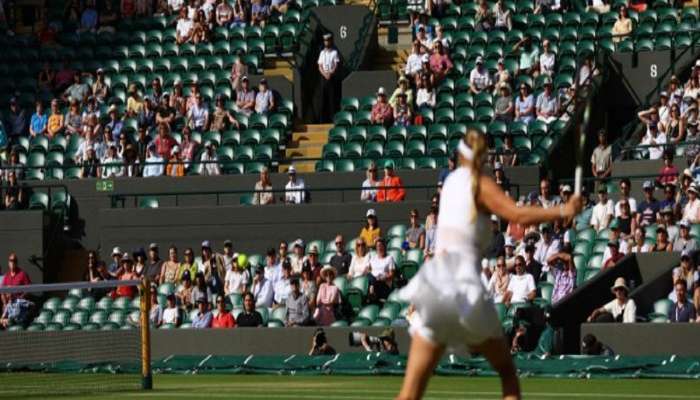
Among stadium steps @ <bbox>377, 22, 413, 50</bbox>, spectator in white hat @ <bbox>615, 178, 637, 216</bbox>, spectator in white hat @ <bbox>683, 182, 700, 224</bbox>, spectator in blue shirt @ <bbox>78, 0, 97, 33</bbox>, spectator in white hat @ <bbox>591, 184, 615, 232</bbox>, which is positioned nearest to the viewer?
spectator in white hat @ <bbox>683, 182, 700, 224</bbox>

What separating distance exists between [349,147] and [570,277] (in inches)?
287

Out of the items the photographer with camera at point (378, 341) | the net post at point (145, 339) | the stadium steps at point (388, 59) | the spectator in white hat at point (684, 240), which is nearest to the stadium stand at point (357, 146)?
the spectator in white hat at point (684, 240)

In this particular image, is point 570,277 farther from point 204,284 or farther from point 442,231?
point 442,231

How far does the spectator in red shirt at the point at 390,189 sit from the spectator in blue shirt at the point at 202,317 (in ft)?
11.7

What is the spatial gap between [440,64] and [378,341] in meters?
8.75

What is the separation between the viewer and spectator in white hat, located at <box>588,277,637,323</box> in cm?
2031

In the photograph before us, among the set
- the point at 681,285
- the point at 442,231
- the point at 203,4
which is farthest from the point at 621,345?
the point at 203,4

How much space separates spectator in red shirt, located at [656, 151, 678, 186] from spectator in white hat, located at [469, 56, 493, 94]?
17.6ft

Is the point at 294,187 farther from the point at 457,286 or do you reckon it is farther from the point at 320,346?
the point at 457,286

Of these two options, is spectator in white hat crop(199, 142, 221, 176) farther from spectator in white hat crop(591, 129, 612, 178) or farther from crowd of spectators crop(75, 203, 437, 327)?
spectator in white hat crop(591, 129, 612, 178)

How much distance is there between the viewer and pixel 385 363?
19922mm

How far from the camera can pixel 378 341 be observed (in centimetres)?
2142

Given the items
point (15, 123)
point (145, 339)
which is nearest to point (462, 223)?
point (145, 339)

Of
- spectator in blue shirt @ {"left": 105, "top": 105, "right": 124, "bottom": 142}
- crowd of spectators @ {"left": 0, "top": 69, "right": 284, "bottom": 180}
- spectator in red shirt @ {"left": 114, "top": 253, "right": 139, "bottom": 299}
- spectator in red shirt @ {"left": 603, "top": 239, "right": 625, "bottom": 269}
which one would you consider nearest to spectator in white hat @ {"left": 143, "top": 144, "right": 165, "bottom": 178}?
crowd of spectators @ {"left": 0, "top": 69, "right": 284, "bottom": 180}
